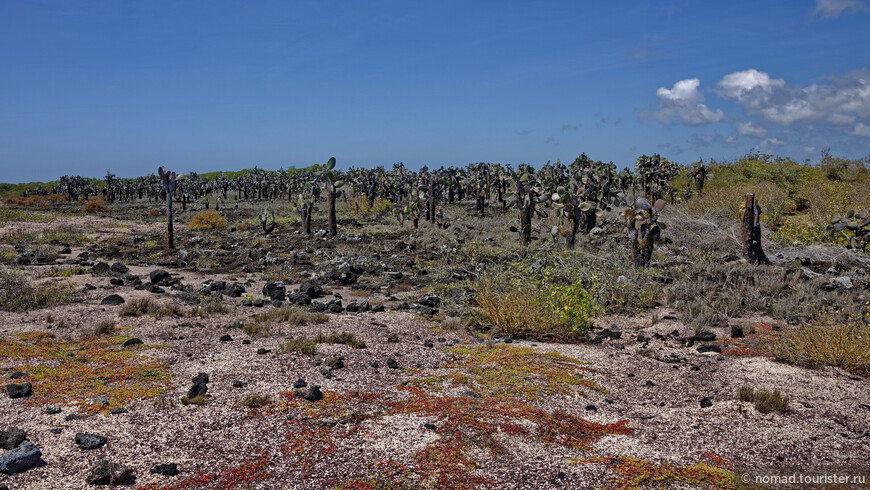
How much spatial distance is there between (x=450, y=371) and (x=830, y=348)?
4.66 metres

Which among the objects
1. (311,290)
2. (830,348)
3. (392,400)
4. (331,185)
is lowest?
(392,400)

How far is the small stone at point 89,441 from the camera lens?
4.48 metres

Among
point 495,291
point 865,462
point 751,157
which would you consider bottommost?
point 865,462

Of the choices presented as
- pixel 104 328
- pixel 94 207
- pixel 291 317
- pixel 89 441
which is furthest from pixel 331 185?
pixel 94 207

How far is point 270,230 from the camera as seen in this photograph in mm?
26531

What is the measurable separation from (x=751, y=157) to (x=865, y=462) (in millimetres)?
31614

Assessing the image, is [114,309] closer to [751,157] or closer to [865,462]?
[865,462]

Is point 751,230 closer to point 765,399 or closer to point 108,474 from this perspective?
point 765,399

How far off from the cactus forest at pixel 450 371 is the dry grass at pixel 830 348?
0.03m

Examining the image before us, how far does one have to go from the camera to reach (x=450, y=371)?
668cm

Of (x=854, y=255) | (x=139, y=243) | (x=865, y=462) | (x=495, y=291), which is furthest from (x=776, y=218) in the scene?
(x=139, y=243)

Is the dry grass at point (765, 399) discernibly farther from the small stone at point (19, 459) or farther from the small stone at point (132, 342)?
the small stone at point (132, 342)

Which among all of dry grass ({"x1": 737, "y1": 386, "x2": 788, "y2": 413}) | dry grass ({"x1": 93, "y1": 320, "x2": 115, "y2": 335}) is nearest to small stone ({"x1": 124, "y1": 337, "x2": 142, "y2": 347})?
dry grass ({"x1": 93, "y1": 320, "x2": 115, "y2": 335})

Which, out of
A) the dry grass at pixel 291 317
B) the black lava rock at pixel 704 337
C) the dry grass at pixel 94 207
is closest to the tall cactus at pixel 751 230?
the black lava rock at pixel 704 337
